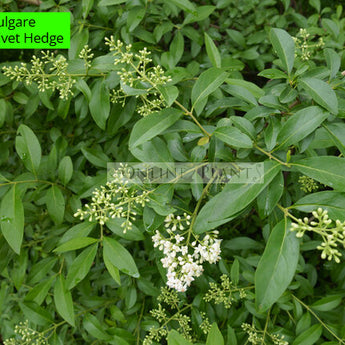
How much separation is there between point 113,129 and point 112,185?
54 centimetres

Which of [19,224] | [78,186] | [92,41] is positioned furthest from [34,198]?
[92,41]

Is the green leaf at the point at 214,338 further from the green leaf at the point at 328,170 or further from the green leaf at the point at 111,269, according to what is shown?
the green leaf at the point at 328,170

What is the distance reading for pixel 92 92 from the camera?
1.66m

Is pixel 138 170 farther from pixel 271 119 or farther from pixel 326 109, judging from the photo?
pixel 326 109

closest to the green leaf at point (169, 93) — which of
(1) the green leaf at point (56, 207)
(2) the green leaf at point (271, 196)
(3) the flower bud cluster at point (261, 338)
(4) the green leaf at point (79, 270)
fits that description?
(2) the green leaf at point (271, 196)

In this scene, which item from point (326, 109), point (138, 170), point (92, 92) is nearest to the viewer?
point (326, 109)

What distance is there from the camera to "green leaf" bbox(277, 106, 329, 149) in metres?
1.10

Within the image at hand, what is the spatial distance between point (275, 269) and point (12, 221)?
3.63ft

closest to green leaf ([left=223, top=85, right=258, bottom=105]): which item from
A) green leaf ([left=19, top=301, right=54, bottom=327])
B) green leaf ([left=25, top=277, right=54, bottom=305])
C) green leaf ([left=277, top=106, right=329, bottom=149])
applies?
green leaf ([left=277, top=106, right=329, bottom=149])

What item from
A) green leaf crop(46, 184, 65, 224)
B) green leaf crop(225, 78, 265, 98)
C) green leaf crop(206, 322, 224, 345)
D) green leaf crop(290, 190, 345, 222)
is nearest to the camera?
green leaf crop(290, 190, 345, 222)

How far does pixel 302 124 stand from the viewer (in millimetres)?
1110

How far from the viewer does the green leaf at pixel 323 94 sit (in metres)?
1.07

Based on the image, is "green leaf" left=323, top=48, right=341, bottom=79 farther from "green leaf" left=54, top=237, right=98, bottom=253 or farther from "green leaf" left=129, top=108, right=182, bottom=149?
"green leaf" left=54, top=237, right=98, bottom=253

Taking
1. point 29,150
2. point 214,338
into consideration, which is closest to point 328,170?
point 214,338
